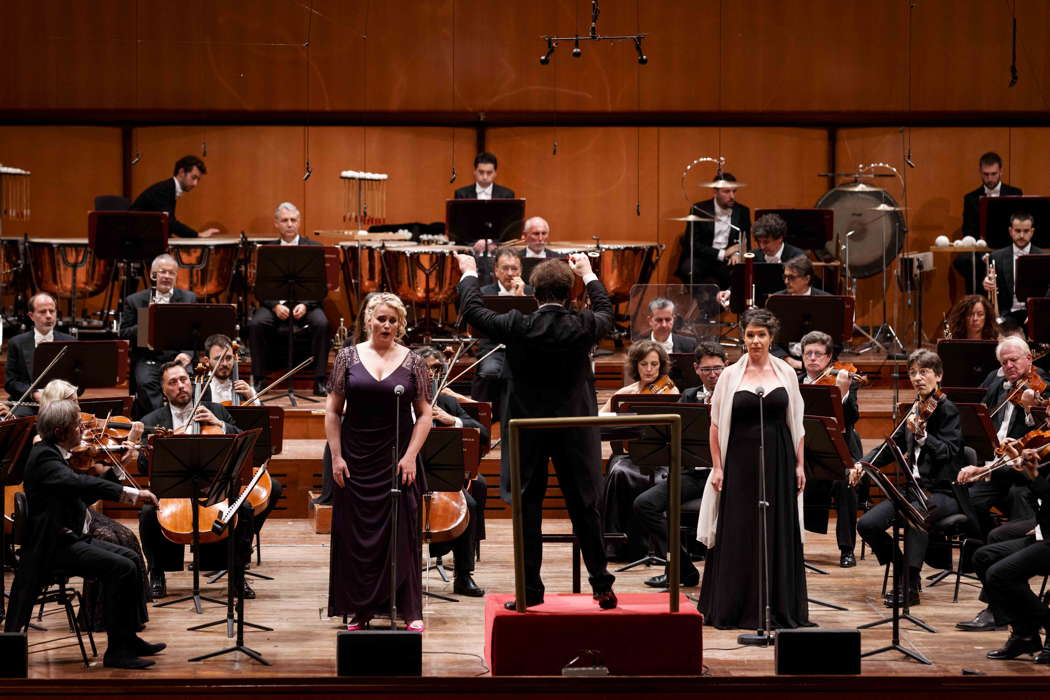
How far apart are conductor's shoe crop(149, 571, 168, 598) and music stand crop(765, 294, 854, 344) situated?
351 centimetres

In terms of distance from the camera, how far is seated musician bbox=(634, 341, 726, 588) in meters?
6.51

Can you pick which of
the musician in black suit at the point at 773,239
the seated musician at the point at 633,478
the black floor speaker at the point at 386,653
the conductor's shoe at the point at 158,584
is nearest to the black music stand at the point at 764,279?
the musician in black suit at the point at 773,239

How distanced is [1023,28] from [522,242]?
512 centimetres

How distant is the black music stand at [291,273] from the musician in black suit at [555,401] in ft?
12.0

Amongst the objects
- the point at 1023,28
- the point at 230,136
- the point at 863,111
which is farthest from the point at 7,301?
the point at 1023,28

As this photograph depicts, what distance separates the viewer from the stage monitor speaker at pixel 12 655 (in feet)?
13.8

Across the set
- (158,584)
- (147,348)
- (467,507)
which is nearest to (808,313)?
(467,507)

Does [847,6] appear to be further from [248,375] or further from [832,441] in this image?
[832,441]

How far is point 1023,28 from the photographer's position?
11.4 meters

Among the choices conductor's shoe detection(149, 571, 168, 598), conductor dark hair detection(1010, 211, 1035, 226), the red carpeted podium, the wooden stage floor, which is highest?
conductor dark hair detection(1010, 211, 1035, 226)

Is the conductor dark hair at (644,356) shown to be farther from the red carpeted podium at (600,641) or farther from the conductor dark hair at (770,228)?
the red carpeted podium at (600,641)

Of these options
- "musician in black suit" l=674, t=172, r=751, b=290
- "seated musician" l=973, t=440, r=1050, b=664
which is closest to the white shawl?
"seated musician" l=973, t=440, r=1050, b=664

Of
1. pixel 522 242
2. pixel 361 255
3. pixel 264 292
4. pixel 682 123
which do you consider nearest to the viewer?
pixel 264 292

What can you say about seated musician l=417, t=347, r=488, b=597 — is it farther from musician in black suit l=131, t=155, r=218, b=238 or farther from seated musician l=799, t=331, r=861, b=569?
musician in black suit l=131, t=155, r=218, b=238
